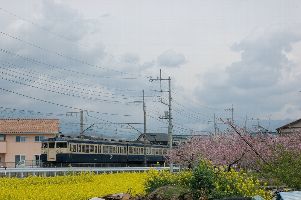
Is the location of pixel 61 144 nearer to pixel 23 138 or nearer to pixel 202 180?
pixel 23 138

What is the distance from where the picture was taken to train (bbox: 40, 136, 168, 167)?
4622 cm

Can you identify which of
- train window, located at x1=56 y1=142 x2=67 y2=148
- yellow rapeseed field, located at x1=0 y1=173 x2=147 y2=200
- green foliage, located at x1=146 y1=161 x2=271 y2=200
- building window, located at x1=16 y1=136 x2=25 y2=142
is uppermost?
building window, located at x1=16 y1=136 x2=25 y2=142

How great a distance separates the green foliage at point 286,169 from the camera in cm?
1570

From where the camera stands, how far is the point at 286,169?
15984 mm

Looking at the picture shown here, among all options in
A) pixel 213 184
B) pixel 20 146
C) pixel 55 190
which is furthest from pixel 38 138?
pixel 213 184

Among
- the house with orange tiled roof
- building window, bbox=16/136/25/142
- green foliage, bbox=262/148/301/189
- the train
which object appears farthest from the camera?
building window, bbox=16/136/25/142

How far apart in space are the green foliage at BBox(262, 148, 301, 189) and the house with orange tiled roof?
164 feet

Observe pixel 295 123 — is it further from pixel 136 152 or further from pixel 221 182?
pixel 221 182

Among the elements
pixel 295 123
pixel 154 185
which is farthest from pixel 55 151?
pixel 154 185

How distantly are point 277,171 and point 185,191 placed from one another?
4120 millimetres

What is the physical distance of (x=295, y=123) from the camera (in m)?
56.5

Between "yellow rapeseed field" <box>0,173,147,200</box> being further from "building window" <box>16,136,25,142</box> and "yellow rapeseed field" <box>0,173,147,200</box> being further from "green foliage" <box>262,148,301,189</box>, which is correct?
"building window" <box>16,136,25,142</box>

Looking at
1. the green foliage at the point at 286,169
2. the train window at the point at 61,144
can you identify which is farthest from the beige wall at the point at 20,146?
the green foliage at the point at 286,169

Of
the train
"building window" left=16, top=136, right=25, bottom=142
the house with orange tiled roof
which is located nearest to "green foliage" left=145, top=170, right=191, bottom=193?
the train
